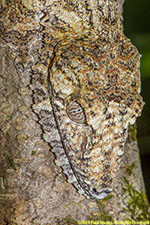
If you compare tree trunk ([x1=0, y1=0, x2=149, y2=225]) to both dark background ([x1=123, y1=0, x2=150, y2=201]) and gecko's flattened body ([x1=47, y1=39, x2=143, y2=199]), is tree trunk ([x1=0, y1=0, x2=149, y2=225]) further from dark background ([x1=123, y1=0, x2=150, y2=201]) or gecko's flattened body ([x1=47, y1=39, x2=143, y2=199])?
dark background ([x1=123, y1=0, x2=150, y2=201])

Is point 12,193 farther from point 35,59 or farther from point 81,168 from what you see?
point 35,59

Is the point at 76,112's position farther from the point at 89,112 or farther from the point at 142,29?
the point at 142,29

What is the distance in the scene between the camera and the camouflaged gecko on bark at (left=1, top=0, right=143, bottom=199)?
75.5 inches

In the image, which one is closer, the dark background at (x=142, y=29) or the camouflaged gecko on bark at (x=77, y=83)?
the camouflaged gecko on bark at (x=77, y=83)

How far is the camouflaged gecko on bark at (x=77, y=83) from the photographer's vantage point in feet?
6.30

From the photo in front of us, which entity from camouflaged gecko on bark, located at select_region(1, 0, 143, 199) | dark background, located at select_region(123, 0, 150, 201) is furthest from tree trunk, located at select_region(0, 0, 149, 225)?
dark background, located at select_region(123, 0, 150, 201)

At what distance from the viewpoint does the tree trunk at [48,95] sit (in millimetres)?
1931

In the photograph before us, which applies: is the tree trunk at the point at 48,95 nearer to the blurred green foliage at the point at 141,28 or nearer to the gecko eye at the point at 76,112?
the gecko eye at the point at 76,112

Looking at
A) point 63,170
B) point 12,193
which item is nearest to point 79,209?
point 63,170

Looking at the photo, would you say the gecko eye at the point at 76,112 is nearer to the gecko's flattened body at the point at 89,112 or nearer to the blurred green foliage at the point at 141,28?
the gecko's flattened body at the point at 89,112

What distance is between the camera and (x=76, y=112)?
1934mm

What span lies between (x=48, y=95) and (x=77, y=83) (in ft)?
0.75

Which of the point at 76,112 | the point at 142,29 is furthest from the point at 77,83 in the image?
the point at 142,29

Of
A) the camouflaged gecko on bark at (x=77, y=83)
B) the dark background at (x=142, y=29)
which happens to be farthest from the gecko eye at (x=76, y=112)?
the dark background at (x=142, y=29)
